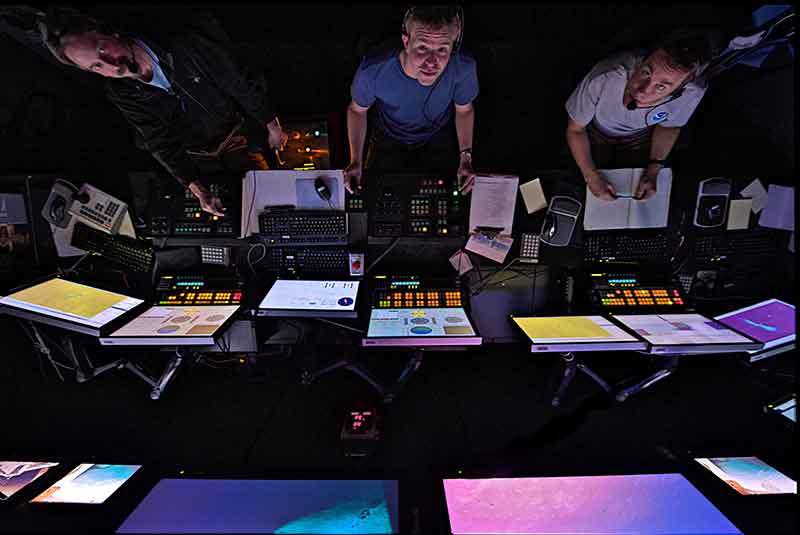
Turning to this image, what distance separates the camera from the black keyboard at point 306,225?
2.02 meters

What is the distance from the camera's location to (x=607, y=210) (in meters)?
2.04

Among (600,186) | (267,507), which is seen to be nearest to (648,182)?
(600,186)

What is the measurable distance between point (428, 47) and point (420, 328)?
122cm

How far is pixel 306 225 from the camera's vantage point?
2025 millimetres

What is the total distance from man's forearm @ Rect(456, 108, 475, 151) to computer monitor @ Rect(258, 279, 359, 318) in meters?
0.95

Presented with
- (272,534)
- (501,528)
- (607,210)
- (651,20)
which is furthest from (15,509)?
(651,20)

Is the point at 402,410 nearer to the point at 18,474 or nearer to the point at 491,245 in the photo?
the point at 491,245

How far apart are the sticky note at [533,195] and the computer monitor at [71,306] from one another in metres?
2.14

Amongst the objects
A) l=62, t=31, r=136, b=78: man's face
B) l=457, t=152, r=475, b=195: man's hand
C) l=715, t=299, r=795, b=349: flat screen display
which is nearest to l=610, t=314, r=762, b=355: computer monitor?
l=715, t=299, r=795, b=349: flat screen display

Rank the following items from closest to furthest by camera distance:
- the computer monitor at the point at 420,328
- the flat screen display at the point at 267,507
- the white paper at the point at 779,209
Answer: the flat screen display at the point at 267,507
the computer monitor at the point at 420,328
the white paper at the point at 779,209

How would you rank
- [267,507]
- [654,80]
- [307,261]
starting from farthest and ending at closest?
[307,261]
[654,80]
[267,507]

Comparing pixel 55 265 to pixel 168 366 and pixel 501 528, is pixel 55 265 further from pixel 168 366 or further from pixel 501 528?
pixel 501 528

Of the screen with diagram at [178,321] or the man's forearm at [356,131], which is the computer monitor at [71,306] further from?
the man's forearm at [356,131]

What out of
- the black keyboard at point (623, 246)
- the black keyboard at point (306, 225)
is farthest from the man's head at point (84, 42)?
the black keyboard at point (623, 246)
